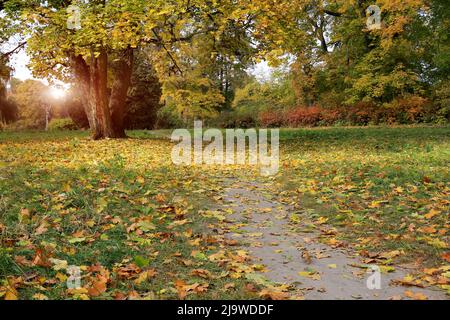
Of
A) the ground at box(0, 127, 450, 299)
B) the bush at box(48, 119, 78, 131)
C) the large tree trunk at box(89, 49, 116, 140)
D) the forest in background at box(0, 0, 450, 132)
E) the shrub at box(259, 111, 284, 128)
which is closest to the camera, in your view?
the ground at box(0, 127, 450, 299)

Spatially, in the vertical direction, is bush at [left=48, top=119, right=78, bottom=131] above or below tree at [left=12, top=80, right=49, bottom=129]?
below

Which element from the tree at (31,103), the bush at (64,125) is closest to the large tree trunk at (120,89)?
the bush at (64,125)

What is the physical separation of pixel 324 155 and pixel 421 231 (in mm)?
7293

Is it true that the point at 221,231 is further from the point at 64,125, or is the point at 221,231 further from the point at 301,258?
the point at 64,125

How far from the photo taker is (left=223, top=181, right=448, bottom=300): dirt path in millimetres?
4105

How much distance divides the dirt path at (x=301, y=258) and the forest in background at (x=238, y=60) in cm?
641

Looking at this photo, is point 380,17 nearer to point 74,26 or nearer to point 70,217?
point 74,26

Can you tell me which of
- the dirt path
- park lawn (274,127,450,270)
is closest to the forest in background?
park lawn (274,127,450,270)

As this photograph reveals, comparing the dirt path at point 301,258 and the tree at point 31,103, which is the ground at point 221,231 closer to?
the dirt path at point 301,258

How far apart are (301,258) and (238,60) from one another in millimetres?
13771

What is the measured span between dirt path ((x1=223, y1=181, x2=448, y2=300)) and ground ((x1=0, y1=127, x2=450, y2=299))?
0.7 inches

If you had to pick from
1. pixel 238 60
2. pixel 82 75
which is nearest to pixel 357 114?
pixel 238 60

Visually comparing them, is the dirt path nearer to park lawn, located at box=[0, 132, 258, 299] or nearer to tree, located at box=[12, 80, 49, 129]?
park lawn, located at box=[0, 132, 258, 299]

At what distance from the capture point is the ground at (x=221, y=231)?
409 cm
